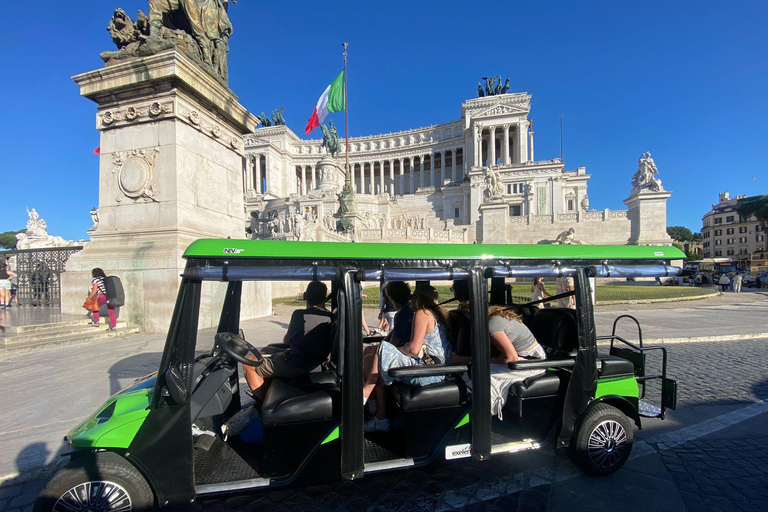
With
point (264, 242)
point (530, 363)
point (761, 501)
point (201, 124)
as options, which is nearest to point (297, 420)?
point (264, 242)

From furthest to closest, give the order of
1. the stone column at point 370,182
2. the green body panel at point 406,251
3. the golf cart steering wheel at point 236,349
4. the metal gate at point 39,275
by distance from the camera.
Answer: the stone column at point 370,182 → the metal gate at point 39,275 → the golf cart steering wheel at point 236,349 → the green body panel at point 406,251

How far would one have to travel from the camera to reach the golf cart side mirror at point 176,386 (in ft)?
8.16

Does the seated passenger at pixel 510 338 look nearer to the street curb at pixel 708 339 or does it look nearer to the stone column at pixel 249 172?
the street curb at pixel 708 339

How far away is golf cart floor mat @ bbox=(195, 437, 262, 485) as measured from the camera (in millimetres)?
2738

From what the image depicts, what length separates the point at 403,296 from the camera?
4.05 metres

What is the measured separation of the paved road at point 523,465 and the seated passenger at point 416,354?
79cm

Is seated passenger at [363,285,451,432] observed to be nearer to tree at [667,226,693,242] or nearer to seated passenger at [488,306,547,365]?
seated passenger at [488,306,547,365]

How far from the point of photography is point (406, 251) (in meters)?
2.93

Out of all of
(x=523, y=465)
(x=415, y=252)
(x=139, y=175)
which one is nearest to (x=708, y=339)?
(x=523, y=465)

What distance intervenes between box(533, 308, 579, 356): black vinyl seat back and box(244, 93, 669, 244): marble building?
21411mm

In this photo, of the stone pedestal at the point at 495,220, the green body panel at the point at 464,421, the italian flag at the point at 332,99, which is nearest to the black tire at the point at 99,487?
the green body panel at the point at 464,421

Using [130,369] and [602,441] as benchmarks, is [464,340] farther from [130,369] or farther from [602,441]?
[130,369]

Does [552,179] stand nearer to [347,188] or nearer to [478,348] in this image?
[347,188]

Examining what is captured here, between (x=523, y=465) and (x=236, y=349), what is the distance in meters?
3.13
